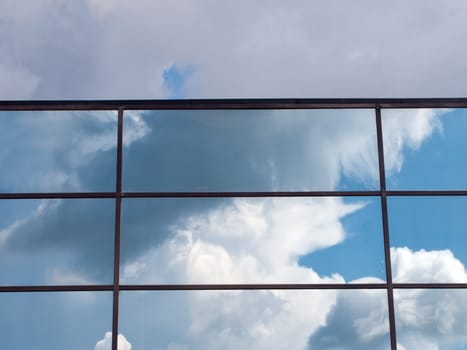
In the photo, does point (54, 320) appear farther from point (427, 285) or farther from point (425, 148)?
point (425, 148)

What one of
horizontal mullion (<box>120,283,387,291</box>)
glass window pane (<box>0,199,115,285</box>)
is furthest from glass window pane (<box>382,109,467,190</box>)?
glass window pane (<box>0,199,115,285</box>)

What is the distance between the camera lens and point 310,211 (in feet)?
54.5

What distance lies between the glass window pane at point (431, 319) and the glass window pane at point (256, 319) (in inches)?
13.6

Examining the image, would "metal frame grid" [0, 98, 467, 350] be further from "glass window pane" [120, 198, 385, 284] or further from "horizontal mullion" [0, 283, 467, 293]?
"glass window pane" [120, 198, 385, 284]

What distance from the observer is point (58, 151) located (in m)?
16.8

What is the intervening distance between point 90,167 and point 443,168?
7078mm

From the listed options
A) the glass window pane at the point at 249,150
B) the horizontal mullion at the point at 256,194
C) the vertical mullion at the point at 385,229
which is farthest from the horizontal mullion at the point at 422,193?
the glass window pane at the point at 249,150

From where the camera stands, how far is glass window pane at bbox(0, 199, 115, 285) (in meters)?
16.1

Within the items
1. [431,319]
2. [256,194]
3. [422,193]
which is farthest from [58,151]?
[431,319]

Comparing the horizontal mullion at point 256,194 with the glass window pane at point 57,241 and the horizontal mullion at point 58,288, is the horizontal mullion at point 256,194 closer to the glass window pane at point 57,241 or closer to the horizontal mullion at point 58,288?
the glass window pane at point 57,241

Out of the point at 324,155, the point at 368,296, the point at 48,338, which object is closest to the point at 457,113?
the point at 324,155

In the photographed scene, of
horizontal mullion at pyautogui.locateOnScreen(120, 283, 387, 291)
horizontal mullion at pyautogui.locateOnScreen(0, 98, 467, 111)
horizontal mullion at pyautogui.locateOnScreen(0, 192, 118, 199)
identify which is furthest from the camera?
horizontal mullion at pyautogui.locateOnScreen(0, 98, 467, 111)

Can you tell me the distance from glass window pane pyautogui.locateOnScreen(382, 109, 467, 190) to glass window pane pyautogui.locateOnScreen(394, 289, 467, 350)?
2149 mm

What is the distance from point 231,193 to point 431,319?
14.9 feet
